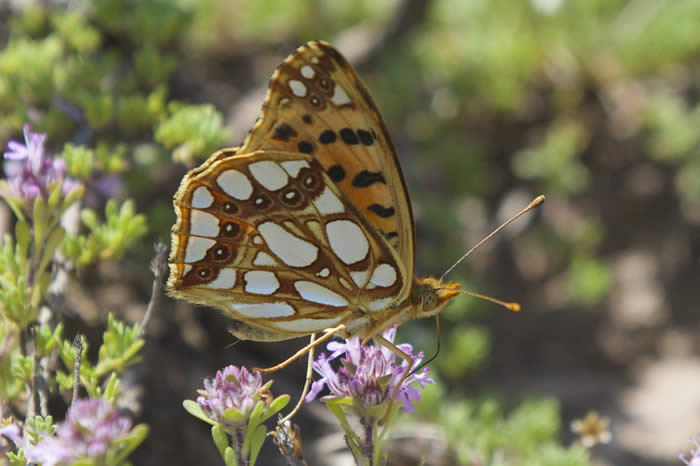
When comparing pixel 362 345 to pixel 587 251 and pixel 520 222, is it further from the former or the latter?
pixel 587 251

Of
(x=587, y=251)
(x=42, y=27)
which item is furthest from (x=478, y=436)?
(x=42, y=27)

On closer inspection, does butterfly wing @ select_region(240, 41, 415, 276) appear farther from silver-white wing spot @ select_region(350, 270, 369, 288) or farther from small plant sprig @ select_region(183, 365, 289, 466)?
small plant sprig @ select_region(183, 365, 289, 466)

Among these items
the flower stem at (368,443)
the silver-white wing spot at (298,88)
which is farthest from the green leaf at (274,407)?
the silver-white wing spot at (298,88)

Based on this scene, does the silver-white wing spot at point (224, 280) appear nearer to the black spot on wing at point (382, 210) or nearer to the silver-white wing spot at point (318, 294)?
the silver-white wing spot at point (318, 294)

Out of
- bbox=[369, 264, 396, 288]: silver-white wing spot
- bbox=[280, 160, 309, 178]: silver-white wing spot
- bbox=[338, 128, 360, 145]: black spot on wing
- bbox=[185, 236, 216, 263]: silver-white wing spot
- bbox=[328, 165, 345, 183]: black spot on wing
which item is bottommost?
bbox=[185, 236, 216, 263]: silver-white wing spot

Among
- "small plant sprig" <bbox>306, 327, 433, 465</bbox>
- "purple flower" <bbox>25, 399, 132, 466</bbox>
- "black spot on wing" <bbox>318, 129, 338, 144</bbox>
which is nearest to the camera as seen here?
"purple flower" <bbox>25, 399, 132, 466</bbox>

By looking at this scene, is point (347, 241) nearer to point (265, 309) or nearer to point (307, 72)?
point (265, 309)

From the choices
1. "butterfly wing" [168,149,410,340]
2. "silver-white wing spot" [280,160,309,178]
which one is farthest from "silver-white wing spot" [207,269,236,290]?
"silver-white wing spot" [280,160,309,178]
